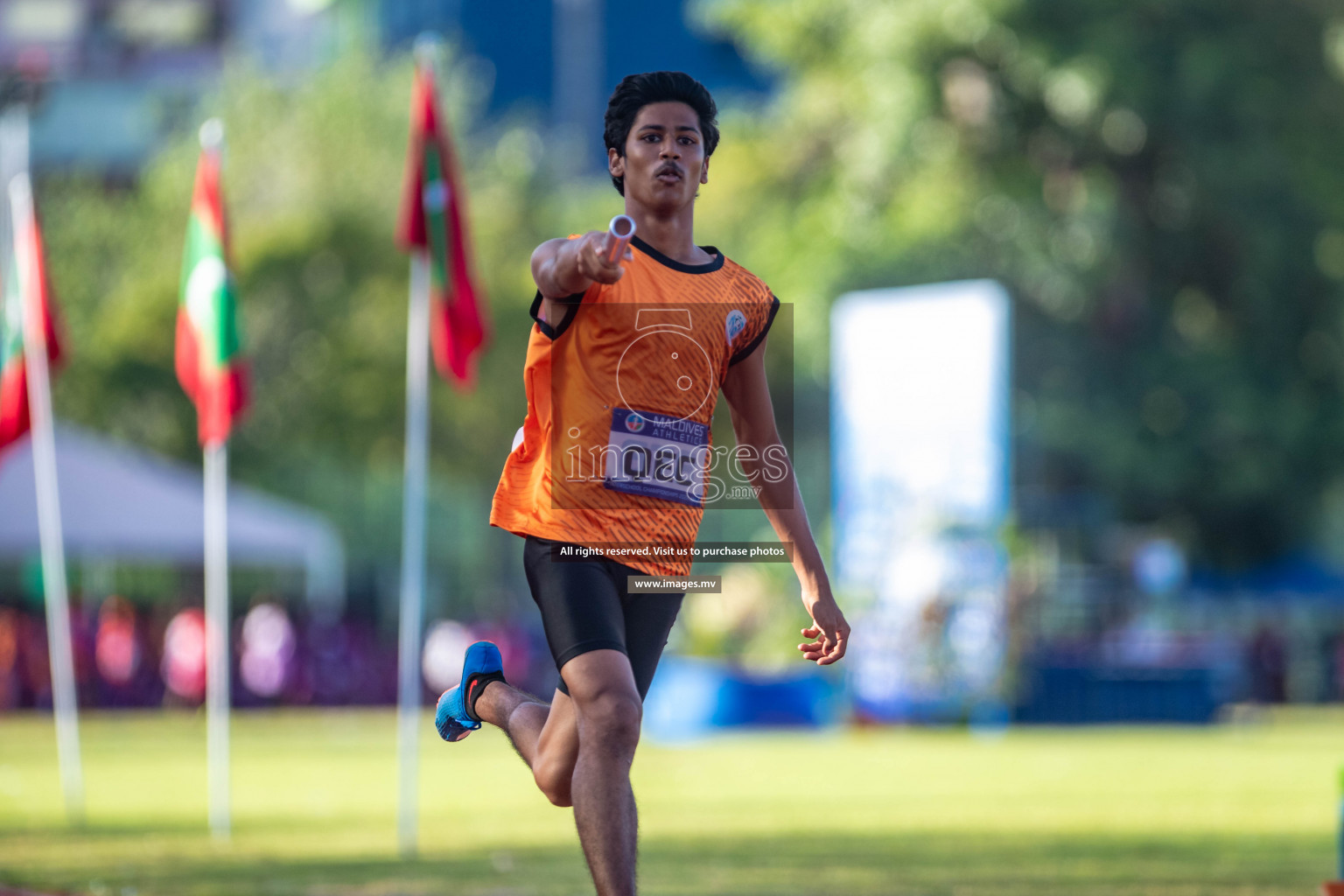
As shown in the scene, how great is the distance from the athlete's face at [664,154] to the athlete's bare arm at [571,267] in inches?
11.3

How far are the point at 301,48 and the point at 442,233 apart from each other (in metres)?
55.8

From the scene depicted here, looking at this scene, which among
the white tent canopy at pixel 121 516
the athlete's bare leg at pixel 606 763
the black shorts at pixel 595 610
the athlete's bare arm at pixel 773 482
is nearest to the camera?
the athlete's bare leg at pixel 606 763

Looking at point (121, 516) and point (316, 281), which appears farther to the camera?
point (316, 281)

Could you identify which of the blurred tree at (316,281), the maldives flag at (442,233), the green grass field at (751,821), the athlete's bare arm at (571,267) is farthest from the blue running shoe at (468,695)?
the blurred tree at (316,281)

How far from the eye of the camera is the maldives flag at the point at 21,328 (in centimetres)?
1448

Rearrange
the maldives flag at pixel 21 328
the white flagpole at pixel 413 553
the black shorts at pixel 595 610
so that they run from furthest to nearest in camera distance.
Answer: the maldives flag at pixel 21 328, the white flagpole at pixel 413 553, the black shorts at pixel 595 610

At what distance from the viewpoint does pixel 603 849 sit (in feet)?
17.6

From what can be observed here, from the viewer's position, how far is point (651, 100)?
18.6 feet

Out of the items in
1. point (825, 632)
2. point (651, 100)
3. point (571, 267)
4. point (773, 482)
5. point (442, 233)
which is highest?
point (442, 233)

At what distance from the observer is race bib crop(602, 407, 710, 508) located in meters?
5.59

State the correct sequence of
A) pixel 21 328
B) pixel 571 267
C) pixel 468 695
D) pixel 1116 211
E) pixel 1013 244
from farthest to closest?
pixel 1013 244 < pixel 1116 211 < pixel 21 328 < pixel 468 695 < pixel 571 267

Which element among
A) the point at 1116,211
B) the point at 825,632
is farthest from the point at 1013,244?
the point at 825,632

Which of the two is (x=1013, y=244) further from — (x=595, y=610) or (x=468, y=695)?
(x=595, y=610)

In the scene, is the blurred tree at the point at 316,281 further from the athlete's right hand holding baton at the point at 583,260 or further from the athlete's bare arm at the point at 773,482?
the athlete's right hand holding baton at the point at 583,260
